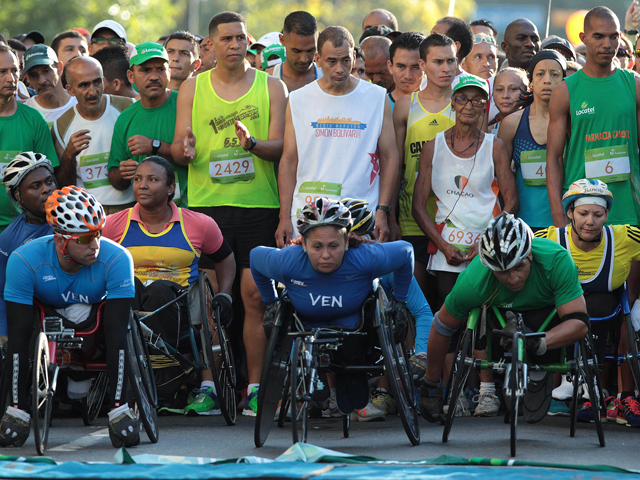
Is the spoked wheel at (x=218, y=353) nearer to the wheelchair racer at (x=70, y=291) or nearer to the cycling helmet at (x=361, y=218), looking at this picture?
the wheelchair racer at (x=70, y=291)

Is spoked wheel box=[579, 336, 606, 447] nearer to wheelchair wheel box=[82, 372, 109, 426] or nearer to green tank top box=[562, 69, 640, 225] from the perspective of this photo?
green tank top box=[562, 69, 640, 225]

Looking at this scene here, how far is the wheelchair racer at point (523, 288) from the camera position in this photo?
646 centimetres

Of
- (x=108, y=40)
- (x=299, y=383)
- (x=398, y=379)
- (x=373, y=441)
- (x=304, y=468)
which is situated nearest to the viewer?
(x=304, y=468)

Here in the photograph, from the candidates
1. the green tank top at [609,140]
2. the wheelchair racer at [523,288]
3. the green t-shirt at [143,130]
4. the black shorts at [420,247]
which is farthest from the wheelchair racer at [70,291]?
the green tank top at [609,140]

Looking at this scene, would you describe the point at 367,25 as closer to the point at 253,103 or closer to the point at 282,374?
the point at 253,103

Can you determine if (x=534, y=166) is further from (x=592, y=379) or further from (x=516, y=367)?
(x=516, y=367)

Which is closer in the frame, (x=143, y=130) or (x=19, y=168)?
(x=19, y=168)

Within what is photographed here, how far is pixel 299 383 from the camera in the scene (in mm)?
6035

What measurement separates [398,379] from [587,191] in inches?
85.5

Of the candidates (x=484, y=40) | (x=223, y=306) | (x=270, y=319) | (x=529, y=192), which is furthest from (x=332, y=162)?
(x=484, y=40)

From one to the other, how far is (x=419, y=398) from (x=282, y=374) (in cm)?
149

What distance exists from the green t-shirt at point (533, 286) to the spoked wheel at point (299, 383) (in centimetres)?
127

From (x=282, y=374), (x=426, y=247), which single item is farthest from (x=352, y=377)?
(x=426, y=247)

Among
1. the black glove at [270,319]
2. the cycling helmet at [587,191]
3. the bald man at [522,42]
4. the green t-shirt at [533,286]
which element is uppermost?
the bald man at [522,42]
